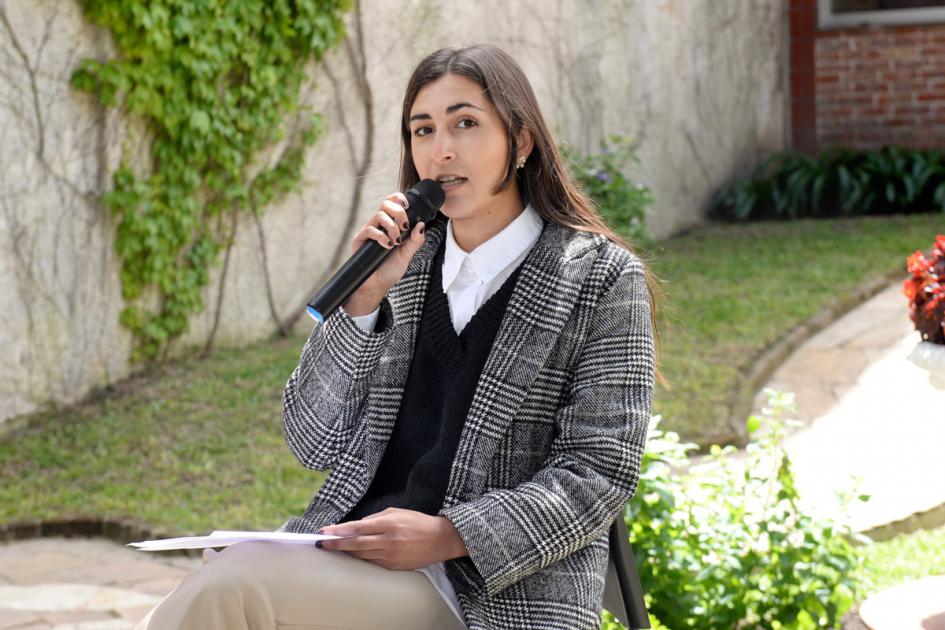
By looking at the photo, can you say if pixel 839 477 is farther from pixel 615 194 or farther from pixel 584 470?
pixel 615 194

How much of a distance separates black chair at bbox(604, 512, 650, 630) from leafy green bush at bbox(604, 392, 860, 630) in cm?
79

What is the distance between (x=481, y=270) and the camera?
2252mm

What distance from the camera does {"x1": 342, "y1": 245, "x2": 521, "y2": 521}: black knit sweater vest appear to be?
6.93ft

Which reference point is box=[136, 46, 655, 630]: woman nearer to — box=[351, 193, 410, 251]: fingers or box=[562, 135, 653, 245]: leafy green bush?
box=[351, 193, 410, 251]: fingers

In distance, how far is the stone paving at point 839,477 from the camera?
3.54 m

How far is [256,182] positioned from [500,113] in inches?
168


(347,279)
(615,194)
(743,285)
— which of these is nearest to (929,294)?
(347,279)

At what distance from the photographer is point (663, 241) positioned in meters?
9.05

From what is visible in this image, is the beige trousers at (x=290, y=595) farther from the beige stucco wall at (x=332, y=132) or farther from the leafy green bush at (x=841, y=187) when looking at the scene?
the leafy green bush at (x=841, y=187)

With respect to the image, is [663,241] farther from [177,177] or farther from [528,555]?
[528,555]

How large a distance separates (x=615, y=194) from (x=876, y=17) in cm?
423

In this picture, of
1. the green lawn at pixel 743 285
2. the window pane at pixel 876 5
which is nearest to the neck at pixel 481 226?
the green lawn at pixel 743 285

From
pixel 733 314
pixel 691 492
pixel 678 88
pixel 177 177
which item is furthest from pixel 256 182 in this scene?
pixel 678 88

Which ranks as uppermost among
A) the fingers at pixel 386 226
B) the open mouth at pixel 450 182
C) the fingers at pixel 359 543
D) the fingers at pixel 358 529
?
the open mouth at pixel 450 182
